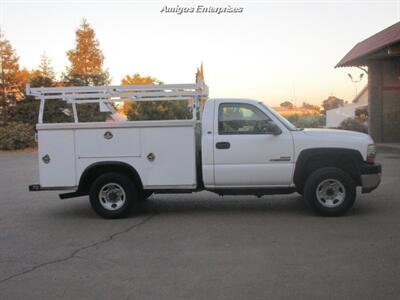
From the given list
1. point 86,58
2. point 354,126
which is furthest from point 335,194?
point 86,58

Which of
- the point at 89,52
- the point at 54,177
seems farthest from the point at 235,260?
the point at 89,52

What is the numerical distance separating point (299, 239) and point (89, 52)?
108ft

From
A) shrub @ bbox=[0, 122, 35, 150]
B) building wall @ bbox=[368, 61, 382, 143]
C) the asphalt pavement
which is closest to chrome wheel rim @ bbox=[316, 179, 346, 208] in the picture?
the asphalt pavement

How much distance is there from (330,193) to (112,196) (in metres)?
3.65

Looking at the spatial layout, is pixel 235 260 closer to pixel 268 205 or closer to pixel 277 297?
pixel 277 297

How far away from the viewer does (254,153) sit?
8312 mm

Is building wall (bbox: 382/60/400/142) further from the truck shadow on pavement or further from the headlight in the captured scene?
the headlight

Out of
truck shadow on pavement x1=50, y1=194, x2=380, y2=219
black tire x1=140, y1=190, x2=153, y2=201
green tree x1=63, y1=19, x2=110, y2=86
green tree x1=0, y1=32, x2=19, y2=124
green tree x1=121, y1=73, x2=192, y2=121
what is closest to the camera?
truck shadow on pavement x1=50, y1=194, x2=380, y2=219

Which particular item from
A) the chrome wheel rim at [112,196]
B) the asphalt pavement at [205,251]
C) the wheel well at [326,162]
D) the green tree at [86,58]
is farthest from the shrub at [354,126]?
the chrome wheel rim at [112,196]

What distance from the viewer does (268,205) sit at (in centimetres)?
942

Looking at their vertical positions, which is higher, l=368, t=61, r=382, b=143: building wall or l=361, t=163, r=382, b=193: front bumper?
l=368, t=61, r=382, b=143: building wall

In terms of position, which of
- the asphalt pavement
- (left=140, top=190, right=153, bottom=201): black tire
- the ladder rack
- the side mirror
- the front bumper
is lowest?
the asphalt pavement

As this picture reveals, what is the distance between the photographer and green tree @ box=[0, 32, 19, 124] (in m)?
34.5

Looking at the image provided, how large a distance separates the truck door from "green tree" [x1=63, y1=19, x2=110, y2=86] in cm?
2903
